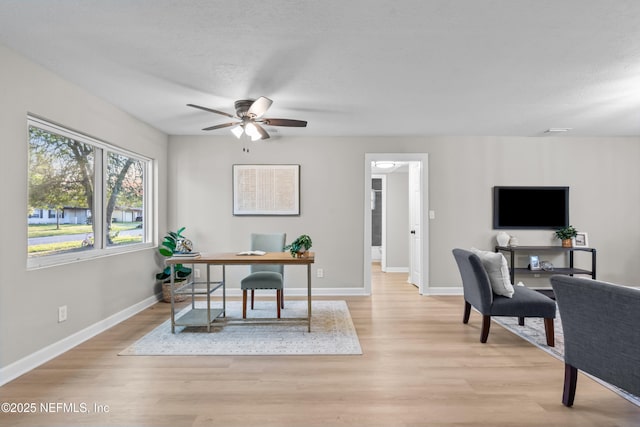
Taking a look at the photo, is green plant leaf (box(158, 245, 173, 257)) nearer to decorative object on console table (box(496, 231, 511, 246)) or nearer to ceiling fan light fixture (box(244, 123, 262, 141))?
ceiling fan light fixture (box(244, 123, 262, 141))

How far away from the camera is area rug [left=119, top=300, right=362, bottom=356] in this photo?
2.90 meters

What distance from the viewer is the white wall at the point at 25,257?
2.38 metres

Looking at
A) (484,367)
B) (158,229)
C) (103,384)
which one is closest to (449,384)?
(484,367)

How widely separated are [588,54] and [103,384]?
4060 mm

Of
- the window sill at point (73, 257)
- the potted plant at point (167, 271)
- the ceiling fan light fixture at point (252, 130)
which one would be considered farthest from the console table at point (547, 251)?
the window sill at point (73, 257)

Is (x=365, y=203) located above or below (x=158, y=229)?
above

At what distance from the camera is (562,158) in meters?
5.02

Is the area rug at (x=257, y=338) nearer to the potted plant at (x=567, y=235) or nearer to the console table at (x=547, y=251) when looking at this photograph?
the console table at (x=547, y=251)

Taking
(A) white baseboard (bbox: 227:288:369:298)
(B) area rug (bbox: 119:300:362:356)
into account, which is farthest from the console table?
(B) area rug (bbox: 119:300:362:356)

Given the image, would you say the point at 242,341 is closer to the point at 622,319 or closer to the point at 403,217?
the point at 622,319

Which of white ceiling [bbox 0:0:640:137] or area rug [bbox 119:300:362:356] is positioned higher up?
white ceiling [bbox 0:0:640:137]

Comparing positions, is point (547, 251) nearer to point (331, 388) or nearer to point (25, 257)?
point (331, 388)

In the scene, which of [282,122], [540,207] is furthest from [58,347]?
[540,207]

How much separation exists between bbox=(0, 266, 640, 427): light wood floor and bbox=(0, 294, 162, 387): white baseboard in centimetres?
8
